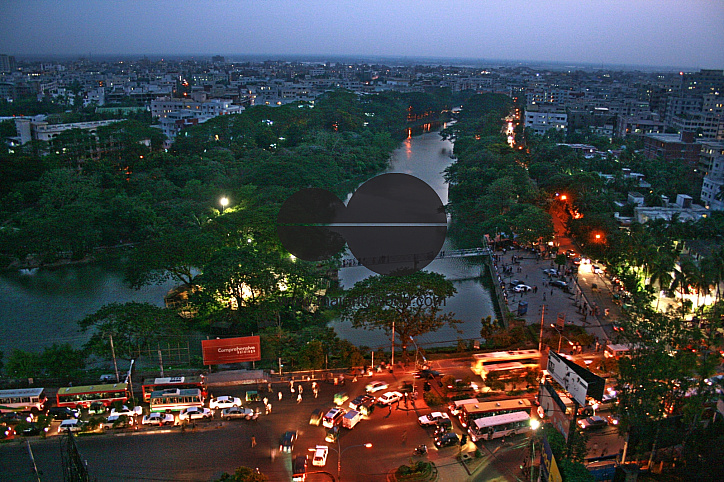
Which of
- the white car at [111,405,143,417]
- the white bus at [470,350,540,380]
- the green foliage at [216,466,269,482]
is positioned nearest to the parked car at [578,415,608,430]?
the white bus at [470,350,540,380]

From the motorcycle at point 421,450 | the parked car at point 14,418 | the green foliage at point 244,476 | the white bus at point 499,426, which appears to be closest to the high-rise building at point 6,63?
the parked car at point 14,418

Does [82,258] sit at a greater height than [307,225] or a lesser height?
lesser

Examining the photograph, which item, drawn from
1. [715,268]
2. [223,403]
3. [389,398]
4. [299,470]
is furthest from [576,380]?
[715,268]

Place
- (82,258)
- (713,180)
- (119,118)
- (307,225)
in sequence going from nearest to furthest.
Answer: (307,225) → (82,258) → (713,180) → (119,118)

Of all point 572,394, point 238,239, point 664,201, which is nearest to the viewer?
point 572,394

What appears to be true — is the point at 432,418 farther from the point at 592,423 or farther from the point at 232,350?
the point at 232,350

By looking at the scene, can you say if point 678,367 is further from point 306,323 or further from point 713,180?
point 713,180

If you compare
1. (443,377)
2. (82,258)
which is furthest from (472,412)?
(82,258)
